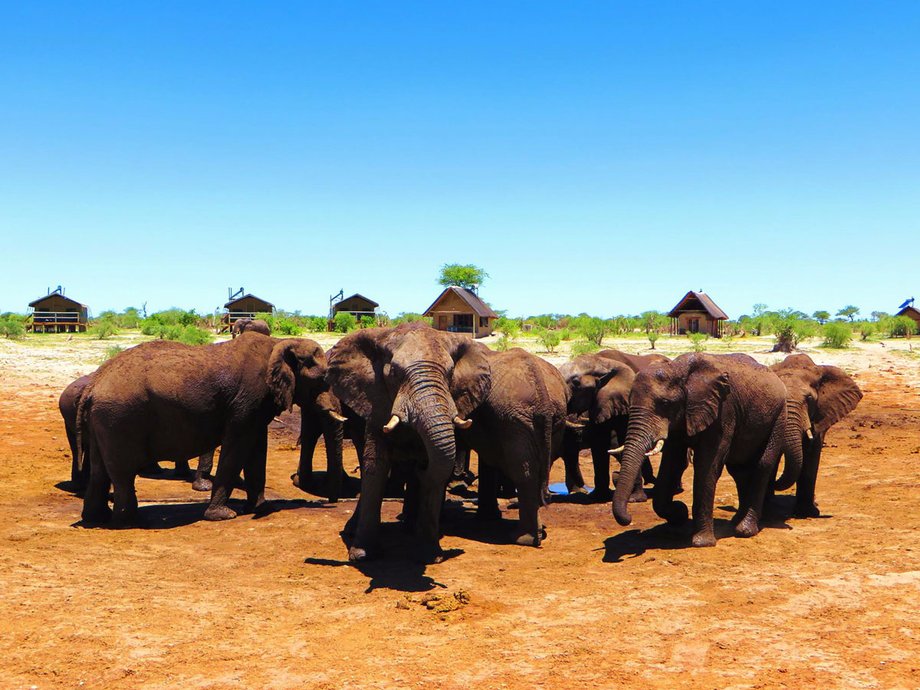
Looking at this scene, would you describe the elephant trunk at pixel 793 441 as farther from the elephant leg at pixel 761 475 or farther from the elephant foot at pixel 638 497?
the elephant foot at pixel 638 497

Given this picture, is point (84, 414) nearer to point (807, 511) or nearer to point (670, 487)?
point (670, 487)

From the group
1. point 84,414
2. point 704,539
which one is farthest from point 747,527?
point 84,414

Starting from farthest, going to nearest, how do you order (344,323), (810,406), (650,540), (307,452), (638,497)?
(344,323) < (307,452) < (638,497) < (810,406) < (650,540)

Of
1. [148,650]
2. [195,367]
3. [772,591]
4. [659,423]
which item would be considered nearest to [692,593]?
[772,591]

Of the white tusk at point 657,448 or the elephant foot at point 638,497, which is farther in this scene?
the elephant foot at point 638,497

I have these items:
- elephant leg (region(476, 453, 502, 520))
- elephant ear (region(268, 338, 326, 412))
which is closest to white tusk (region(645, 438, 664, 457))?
elephant leg (region(476, 453, 502, 520))

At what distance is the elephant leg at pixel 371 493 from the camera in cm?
834

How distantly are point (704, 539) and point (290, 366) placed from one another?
19.2ft

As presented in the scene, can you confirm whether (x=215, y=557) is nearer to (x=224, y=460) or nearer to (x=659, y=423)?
(x=224, y=460)

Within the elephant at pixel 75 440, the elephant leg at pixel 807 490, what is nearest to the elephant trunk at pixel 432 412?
the elephant leg at pixel 807 490

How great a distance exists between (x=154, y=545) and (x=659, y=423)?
5.92 meters

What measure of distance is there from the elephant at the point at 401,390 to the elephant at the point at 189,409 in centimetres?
222

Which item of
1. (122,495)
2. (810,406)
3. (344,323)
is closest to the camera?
(122,495)

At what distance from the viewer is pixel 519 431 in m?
9.00
